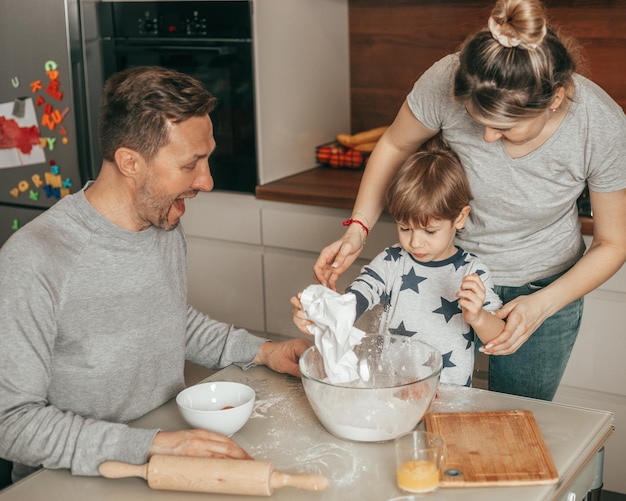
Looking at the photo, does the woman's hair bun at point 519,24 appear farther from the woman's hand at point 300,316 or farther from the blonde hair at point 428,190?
the woman's hand at point 300,316

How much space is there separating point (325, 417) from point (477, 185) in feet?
2.27

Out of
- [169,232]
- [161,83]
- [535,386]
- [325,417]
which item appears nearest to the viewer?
[325,417]

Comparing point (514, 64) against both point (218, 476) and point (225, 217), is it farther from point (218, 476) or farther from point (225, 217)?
point (225, 217)

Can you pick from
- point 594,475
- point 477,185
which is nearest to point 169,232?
point 477,185

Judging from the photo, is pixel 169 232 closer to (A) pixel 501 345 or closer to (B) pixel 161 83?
(B) pixel 161 83

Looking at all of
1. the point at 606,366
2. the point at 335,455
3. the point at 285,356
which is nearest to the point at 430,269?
the point at 285,356

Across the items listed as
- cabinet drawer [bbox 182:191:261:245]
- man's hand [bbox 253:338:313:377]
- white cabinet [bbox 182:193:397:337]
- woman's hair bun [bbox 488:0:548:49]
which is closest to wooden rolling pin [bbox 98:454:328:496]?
man's hand [bbox 253:338:313:377]

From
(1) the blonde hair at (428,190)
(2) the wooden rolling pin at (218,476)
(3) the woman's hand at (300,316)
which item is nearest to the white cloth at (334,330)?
(3) the woman's hand at (300,316)

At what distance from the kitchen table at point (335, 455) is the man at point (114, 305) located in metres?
0.05

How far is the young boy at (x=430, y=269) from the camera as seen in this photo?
68.9 inches

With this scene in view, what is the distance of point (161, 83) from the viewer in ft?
5.00

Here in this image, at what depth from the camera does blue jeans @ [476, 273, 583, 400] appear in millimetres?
1919

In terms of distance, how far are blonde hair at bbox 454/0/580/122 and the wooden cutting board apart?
0.53 m

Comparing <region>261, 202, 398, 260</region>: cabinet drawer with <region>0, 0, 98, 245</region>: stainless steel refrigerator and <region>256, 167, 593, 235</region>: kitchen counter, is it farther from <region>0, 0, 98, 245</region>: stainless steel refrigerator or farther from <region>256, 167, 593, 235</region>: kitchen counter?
<region>0, 0, 98, 245</region>: stainless steel refrigerator
